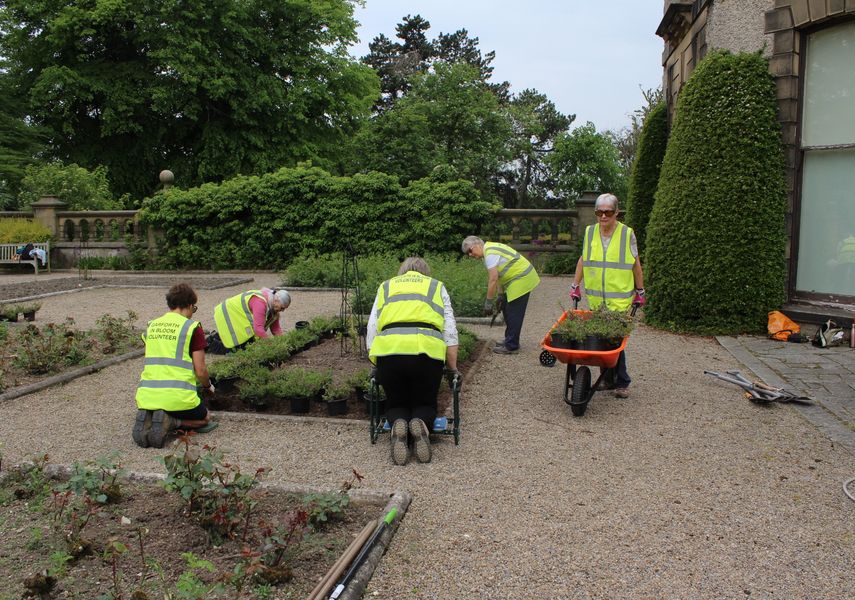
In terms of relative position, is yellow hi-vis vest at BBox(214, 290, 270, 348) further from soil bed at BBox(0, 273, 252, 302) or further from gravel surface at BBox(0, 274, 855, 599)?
soil bed at BBox(0, 273, 252, 302)

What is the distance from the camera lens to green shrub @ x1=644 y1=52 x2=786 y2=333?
9148 mm

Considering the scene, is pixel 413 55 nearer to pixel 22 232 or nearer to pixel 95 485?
pixel 22 232

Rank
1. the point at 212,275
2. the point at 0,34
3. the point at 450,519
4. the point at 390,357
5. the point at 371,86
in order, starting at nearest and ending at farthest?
the point at 450,519
the point at 390,357
the point at 212,275
the point at 0,34
the point at 371,86

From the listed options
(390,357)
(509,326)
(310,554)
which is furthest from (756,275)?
(310,554)

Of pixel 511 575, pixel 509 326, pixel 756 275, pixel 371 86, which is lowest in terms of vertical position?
pixel 511 575

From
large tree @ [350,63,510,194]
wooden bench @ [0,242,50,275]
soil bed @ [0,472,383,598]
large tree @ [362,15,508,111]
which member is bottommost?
soil bed @ [0,472,383,598]

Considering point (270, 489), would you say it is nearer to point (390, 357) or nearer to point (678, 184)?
point (390, 357)

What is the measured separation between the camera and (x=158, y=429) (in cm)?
529

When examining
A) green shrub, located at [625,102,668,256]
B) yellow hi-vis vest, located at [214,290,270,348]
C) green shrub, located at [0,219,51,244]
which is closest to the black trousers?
yellow hi-vis vest, located at [214,290,270,348]

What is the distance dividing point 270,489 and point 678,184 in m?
7.45

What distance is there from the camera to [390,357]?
16.6 ft

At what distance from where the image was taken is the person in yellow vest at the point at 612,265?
6.41m

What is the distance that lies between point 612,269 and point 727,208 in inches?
143

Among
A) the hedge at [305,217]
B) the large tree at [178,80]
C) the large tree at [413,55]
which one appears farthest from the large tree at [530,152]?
the hedge at [305,217]
